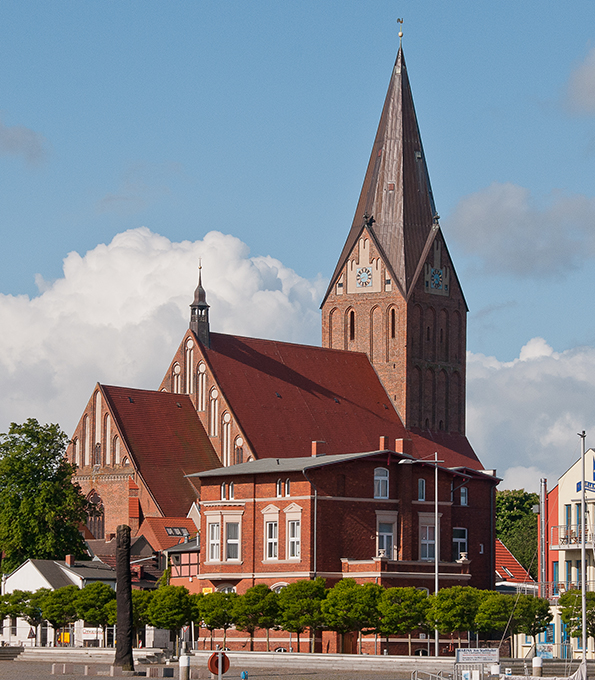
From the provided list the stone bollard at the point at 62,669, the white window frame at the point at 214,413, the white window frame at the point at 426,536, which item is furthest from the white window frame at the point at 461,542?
the stone bollard at the point at 62,669

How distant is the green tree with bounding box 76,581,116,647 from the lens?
2739 inches

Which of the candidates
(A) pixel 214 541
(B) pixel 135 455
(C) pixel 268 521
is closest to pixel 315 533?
(C) pixel 268 521

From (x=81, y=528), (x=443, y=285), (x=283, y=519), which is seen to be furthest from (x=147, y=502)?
(x=443, y=285)

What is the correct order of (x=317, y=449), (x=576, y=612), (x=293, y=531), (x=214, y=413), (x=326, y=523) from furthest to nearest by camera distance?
(x=214, y=413) < (x=317, y=449) < (x=293, y=531) < (x=326, y=523) < (x=576, y=612)

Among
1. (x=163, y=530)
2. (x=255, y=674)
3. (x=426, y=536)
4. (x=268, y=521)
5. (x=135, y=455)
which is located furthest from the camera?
(x=135, y=455)

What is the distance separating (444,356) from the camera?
4737 inches

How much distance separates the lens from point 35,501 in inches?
3319

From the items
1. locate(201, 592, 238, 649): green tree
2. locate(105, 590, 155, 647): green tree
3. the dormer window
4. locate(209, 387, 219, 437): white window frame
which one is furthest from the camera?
locate(209, 387, 219, 437): white window frame

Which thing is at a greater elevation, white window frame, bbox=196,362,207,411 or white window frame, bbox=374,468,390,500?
white window frame, bbox=196,362,207,411

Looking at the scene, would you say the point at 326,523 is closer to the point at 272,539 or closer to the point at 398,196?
the point at 272,539

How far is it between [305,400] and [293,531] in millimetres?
37137

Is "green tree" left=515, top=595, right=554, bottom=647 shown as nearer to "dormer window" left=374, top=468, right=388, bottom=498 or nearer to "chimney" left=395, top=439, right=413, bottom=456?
"dormer window" left=374, top=468, right=388, bottom=498

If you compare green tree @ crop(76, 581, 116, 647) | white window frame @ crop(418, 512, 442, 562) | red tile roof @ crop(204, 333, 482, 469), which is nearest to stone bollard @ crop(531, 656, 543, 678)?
white window frame @ crop(418, 512, 442, 562)

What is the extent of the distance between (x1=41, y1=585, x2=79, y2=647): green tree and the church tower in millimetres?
47711
